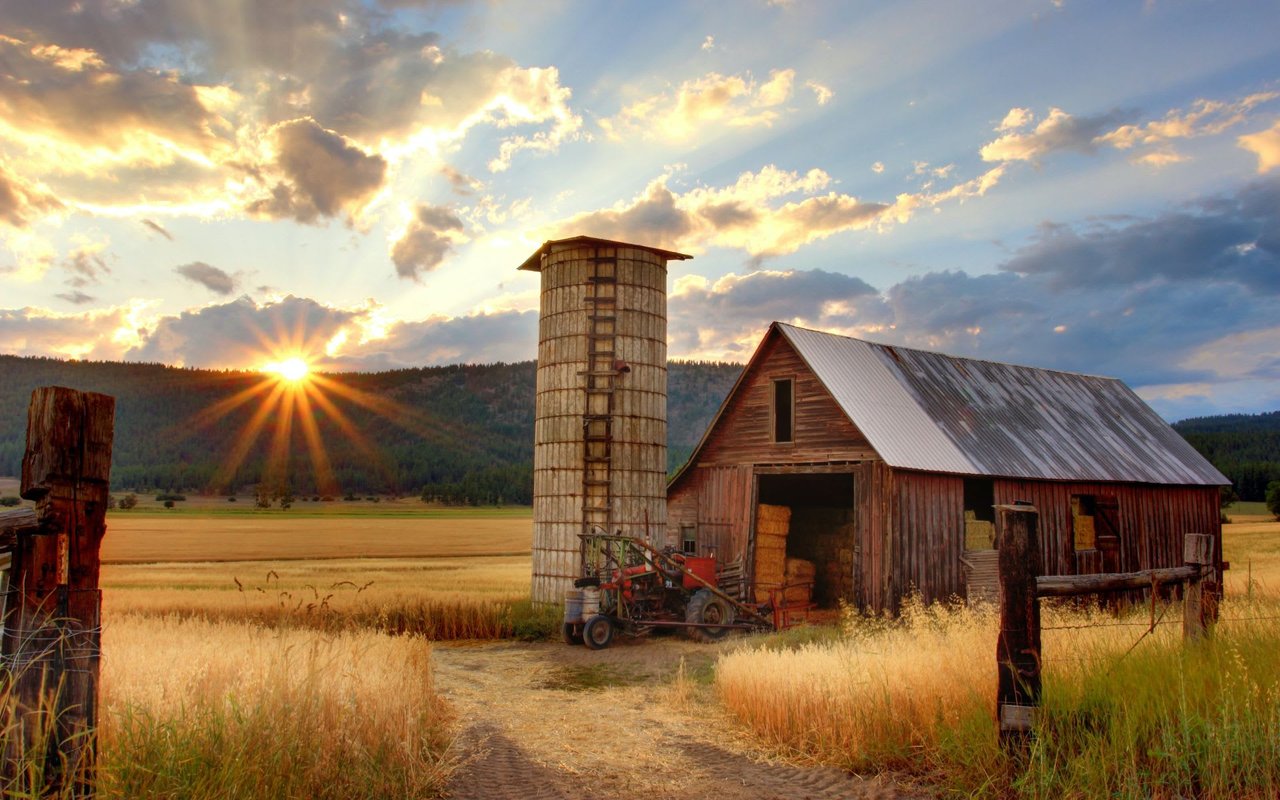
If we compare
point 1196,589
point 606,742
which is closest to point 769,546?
point 606,742

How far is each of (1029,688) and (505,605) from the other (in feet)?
53.9

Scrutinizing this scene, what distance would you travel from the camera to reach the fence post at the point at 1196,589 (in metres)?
9.46

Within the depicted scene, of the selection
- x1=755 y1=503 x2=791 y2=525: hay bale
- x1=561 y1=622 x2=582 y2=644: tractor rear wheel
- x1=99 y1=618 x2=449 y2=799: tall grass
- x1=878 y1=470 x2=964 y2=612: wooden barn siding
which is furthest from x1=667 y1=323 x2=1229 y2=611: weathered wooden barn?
x1=99 y1=618 x2=449 y2=799: tall grass

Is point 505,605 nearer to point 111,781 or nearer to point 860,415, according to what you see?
point 860,415

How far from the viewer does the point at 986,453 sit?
23062mm

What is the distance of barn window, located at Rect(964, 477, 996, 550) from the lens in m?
22.5

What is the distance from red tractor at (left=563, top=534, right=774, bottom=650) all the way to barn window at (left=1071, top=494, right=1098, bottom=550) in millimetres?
9332

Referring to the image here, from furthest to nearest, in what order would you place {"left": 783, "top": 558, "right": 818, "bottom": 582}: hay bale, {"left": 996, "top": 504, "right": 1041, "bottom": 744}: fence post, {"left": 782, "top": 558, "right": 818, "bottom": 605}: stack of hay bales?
{"left": 783, "top": 558, "right": 818, "bottom": 582}: hay bale < {"left": 782, "top": 558, "right": 818, "bottom": 605}: stack of hay bales < {"left": 996, "top": 504, "right": 1041, "bottom": 744}: fence post

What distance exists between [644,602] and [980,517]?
10083 millimetres

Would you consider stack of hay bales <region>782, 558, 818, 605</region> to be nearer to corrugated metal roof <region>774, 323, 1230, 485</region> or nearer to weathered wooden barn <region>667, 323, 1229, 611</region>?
weathered wooden barn <region>667, 323, 1229, 611</region>

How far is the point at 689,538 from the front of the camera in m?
25.4

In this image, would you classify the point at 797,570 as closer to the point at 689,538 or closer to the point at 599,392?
the point at 689,538

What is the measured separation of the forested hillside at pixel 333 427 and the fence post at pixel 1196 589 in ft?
332

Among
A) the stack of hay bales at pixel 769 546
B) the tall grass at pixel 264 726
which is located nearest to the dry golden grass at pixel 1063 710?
the tall grass at pixel 264 726
